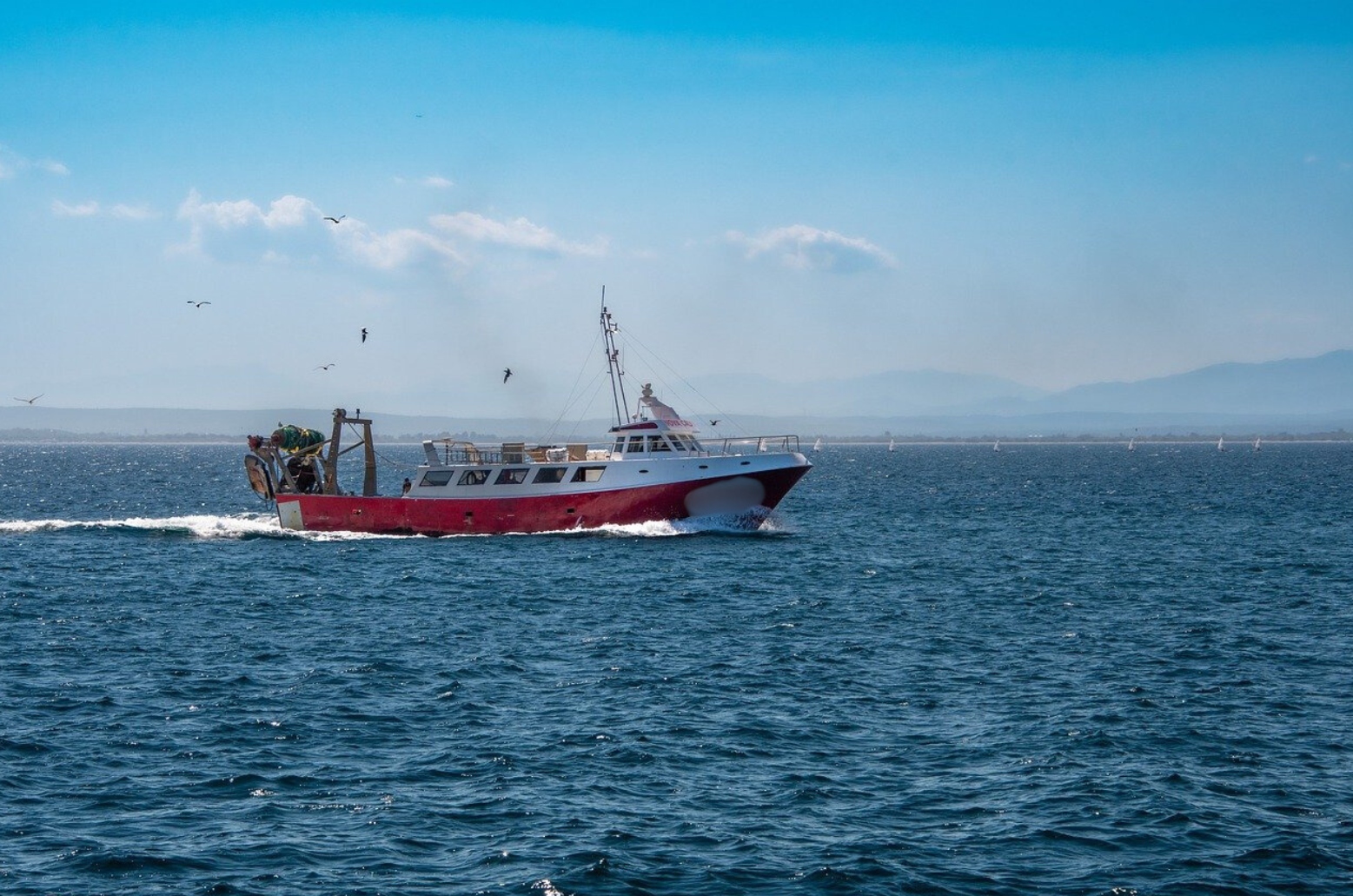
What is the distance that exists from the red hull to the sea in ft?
15.2

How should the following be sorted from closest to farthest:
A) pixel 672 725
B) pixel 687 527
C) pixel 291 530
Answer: pixel 672 725
pixel 687 527
pixel 291 530

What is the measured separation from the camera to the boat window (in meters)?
57.9

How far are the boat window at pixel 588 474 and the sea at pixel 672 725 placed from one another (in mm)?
5444

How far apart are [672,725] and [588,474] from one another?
33244 millimetres

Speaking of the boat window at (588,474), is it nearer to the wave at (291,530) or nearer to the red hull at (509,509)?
the red hull at (509,509)

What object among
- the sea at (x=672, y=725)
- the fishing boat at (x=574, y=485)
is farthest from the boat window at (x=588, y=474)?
the sea at (x=672, y=725)

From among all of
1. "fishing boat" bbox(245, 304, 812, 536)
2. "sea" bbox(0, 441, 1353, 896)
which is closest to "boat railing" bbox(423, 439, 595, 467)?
"fishing boat" bbox(245, 304, 812, 536)

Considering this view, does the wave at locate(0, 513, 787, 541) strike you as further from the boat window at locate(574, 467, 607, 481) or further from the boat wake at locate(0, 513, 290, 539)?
the boat window at locate(574, 467, 607, 481)

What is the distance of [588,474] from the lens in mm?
58219

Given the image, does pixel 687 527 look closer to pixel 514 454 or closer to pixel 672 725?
pixel 514 454

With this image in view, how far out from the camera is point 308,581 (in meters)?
47.1

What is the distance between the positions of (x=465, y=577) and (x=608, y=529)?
1185 cm

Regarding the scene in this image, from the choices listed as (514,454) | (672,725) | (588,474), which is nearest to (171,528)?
(514,454)

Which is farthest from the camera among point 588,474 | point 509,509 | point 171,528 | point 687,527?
point 171,528
